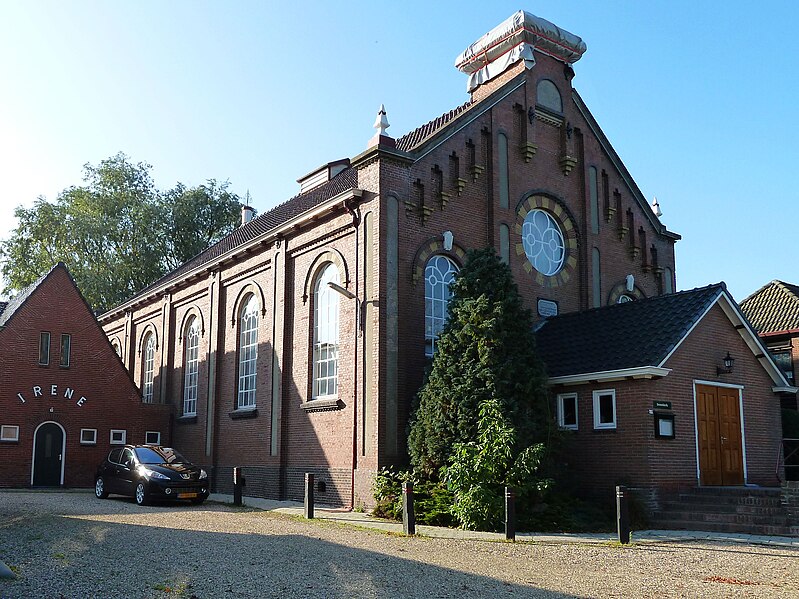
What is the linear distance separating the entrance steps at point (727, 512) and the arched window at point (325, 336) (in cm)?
835

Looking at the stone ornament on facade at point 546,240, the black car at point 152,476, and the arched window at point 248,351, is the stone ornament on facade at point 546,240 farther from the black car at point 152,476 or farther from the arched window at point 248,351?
the black car at point 152,476

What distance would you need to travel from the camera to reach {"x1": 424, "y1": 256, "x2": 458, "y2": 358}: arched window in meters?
20.4

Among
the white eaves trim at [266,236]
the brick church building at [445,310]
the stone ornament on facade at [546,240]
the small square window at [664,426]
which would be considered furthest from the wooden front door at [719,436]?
the white eaves trim at [266,236]

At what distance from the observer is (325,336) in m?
21.6

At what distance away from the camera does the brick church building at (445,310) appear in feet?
60.3

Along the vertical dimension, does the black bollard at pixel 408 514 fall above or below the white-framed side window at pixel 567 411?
below

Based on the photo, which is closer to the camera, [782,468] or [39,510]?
[39,510]

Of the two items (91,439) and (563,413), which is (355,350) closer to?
(563,413)

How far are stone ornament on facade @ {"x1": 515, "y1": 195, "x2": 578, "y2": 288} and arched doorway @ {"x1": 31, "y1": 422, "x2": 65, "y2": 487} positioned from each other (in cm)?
1727

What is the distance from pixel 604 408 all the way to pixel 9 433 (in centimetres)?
1997

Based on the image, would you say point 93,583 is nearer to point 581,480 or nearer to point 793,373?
point 581,480

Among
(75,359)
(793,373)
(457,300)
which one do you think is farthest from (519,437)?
(75,359)

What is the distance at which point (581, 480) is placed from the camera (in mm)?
18297

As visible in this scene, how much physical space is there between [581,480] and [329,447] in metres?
6.08
